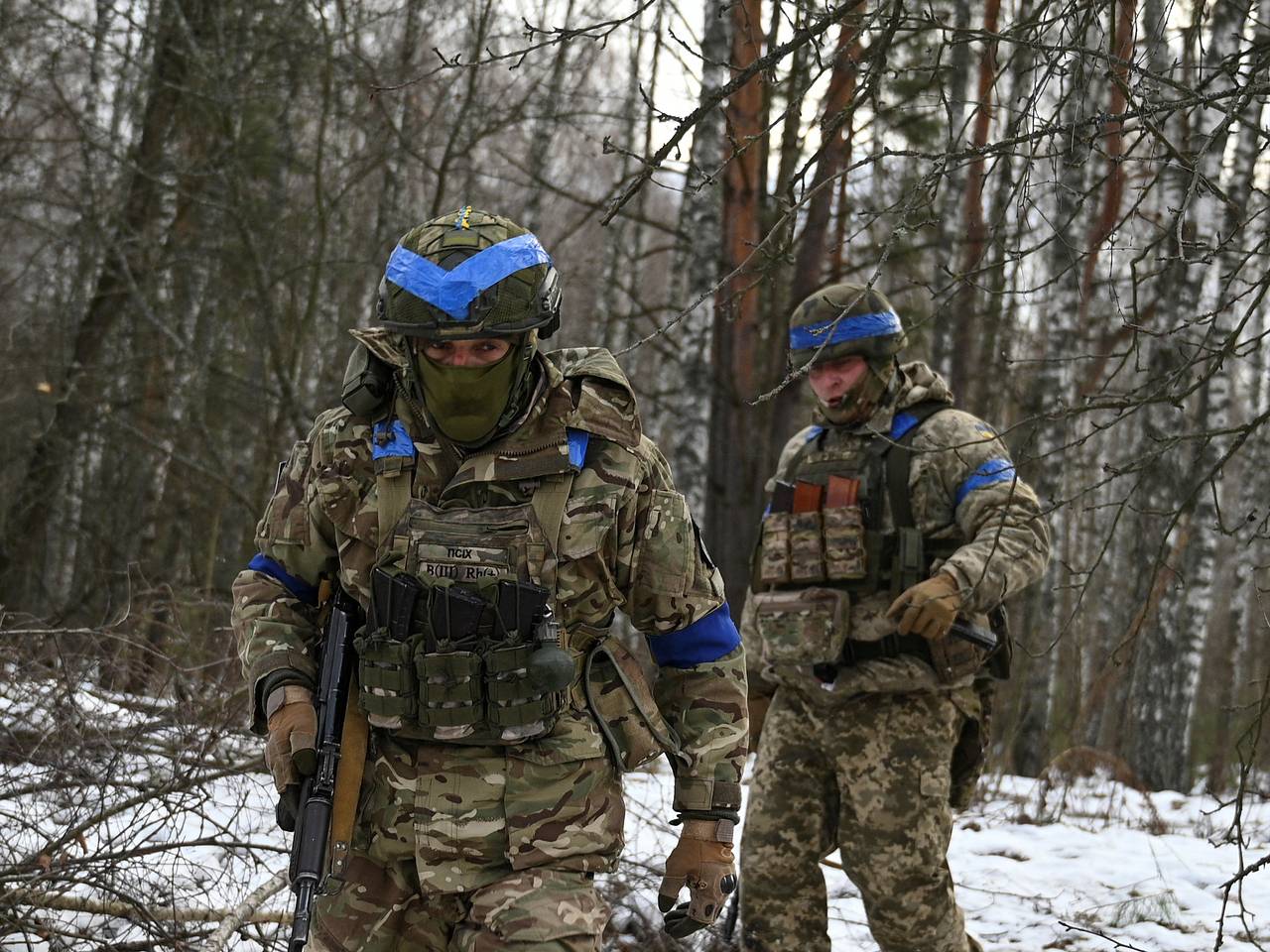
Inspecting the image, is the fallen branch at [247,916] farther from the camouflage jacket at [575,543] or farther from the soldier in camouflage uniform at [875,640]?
the soldier in camouflage uniform at [875,640]

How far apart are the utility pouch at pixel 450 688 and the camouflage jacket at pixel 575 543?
0.20 metres

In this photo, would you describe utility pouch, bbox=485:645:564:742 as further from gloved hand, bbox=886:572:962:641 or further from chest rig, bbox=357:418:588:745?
gloved hand, bbox=886:572:962:641

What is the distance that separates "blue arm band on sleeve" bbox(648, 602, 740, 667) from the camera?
296 centimetres

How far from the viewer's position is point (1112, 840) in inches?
279

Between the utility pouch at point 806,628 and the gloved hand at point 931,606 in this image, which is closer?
the gloved hand at point 931,606

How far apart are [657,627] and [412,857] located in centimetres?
73

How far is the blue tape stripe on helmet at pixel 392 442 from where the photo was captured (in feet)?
9.25

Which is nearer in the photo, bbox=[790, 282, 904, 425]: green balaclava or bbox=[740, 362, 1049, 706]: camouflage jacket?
bbox=[740, 362, 1049, 706]: camouflage jacket

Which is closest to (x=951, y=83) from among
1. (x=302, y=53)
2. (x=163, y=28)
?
(x=302, y=53)

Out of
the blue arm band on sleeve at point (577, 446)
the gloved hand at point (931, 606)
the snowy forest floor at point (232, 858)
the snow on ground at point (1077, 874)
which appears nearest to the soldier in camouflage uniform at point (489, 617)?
the blue arm band on sleeve at point (577, 446)

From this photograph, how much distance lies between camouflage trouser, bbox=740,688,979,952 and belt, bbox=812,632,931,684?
127 mm

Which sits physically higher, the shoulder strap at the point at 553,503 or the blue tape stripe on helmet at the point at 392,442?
the blue tape stripe on helmet at the point at 392,442

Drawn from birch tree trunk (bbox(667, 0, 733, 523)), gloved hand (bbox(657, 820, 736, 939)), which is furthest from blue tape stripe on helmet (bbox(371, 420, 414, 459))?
birch tree trunk (bbox(667, 0, 733, 523))

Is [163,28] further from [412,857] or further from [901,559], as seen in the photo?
[412,857]
